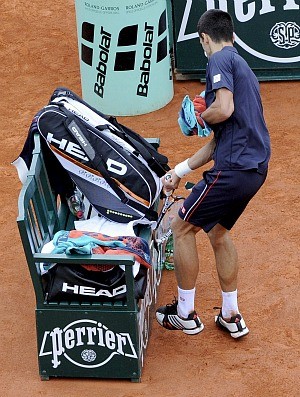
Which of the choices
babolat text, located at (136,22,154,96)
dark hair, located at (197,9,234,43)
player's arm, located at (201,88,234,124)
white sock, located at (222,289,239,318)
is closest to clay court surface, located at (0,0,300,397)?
white sock, located at (222,289,239,318)

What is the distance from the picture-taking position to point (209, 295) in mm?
7168

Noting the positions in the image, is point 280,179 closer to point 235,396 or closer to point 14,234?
point 14,234

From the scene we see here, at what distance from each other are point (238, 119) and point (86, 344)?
66.8 inches

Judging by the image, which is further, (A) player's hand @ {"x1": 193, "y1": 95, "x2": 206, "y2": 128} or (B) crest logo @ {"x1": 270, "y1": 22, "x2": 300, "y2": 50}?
(B) crest logo @ {"x1": 270, "y1": 22, "x2": 300, "y2": 50}

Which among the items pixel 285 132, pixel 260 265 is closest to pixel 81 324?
pixel 260 265

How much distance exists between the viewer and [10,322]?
697 centimetres

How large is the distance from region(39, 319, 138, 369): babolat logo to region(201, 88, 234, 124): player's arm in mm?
1452

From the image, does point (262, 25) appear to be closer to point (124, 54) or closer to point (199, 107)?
point (124, 54)

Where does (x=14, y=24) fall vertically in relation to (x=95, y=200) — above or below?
below

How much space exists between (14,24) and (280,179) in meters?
5.03

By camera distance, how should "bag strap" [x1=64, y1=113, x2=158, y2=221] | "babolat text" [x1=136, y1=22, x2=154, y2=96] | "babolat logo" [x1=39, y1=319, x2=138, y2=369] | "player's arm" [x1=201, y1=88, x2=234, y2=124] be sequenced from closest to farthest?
"player's arm" [x1=201, y1=88, x2=234, y2=124] → "babolat logo" [x1=39, y1=319, x2=138, y2=369] → "bag strap" [x1=64, y1=113, x2=158, y2=221] → "babolat text" [x1=136, y1=22, x2=154, y2=96]

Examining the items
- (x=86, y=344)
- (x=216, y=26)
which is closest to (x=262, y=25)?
(x=216, y=26)

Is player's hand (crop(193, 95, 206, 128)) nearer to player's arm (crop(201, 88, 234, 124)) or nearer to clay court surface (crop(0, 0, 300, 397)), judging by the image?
player's arm (crop(201, 88, 234, 124))

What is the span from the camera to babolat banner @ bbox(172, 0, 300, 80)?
10172 mm
